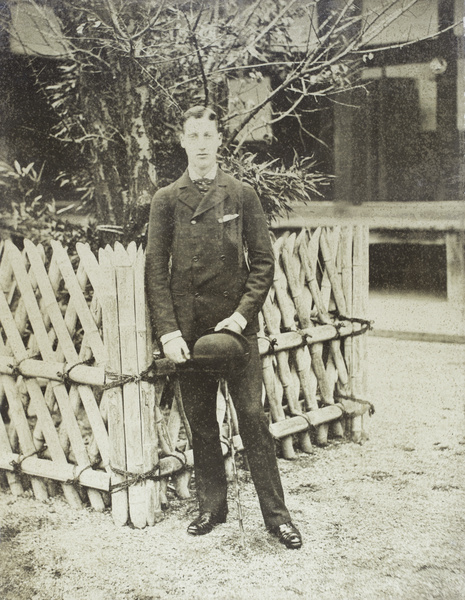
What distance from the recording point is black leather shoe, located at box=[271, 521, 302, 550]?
111 inches

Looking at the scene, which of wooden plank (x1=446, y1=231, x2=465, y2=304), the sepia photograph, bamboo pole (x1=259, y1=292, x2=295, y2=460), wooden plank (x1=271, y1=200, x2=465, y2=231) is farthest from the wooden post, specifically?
bamboo pole (x1=259, y1=292, x2=295, y2=460)

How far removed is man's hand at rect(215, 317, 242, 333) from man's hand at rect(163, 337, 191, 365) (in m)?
0.20

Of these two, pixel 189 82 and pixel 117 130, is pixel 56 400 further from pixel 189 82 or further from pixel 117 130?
pixel 189 82

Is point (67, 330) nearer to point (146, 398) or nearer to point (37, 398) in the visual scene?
point (37, 398)

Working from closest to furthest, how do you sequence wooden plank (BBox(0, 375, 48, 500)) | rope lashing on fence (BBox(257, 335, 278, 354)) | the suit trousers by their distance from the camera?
the suit trousers
wooden plank (BBox(0, 375, 48, 500))
rope lashing on fence (BBox(257, 335, 278, 354))

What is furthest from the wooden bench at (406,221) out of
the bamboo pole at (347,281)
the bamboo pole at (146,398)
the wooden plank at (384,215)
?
the bamboo pole at (146,398)

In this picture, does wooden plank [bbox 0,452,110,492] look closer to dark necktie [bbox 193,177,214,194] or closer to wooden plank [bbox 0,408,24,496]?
wooden plank [bbox 0,408,24,496]

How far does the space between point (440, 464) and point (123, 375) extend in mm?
2123

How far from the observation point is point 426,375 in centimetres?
464

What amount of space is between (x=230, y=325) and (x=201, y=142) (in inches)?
35.7

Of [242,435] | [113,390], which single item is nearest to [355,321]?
[242,435]

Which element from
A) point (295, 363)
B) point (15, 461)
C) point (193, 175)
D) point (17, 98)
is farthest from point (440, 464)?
point (17, 98)

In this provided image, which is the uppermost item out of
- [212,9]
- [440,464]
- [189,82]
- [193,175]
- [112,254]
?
[212,9]

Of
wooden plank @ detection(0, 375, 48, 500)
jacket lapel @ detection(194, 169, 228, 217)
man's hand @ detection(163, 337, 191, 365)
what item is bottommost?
wooden plank @ detection(0, 375, 48, 500)
